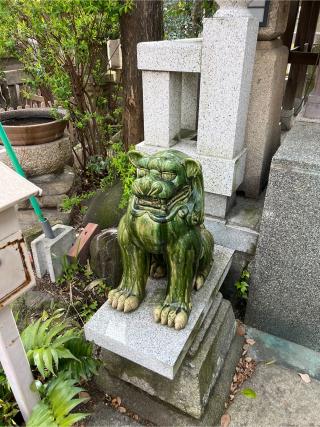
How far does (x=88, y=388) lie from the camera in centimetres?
253

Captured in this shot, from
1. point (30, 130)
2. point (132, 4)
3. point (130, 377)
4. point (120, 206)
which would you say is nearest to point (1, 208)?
point (130, 377)

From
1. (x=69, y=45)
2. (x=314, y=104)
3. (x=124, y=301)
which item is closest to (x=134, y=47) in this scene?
(x=69, y=45)

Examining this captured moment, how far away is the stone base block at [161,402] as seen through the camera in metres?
2.25

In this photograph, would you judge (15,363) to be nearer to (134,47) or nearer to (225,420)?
(225,420)

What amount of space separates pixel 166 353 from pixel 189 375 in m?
0.32

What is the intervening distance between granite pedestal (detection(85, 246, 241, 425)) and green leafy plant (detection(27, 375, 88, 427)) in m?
0.32

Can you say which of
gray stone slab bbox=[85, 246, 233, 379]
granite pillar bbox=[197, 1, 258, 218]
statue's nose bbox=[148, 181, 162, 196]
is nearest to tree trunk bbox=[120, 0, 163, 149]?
granite pillar bbox=[197, 1, 258, 218]

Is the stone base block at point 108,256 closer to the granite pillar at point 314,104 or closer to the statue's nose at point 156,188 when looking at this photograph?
the statue's nose at point 156,188

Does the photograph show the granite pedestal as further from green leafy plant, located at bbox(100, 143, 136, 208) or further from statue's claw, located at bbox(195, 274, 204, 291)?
green leafy plant, located at bbox(100, 143, 136, 208)

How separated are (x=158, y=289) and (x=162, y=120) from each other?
1373mm

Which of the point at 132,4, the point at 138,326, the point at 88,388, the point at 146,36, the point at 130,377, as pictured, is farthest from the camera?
the point at 146,36

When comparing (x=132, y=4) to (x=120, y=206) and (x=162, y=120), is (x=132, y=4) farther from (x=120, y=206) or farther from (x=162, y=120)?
(x=120, y=206)

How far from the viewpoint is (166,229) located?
1.94 metres

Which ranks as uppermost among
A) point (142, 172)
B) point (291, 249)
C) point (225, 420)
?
point (142, 172)
